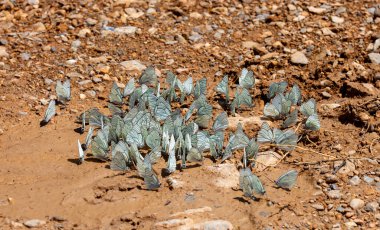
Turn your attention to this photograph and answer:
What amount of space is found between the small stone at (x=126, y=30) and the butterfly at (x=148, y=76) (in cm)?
75

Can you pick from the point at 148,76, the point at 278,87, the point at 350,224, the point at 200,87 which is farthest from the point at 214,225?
the point at 148,76

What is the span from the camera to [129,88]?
4.73 m

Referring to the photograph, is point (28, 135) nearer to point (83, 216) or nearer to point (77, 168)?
point (77, 168)

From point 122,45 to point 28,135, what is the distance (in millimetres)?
1339

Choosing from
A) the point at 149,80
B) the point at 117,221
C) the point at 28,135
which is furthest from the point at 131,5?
the point at 117,221

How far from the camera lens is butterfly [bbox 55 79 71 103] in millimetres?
4672

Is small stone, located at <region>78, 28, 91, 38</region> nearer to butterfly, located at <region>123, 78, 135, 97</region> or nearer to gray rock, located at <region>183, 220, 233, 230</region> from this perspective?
butterfly, located at <region>123, 78, 135, 97</region>

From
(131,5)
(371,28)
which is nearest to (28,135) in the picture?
(131,5)

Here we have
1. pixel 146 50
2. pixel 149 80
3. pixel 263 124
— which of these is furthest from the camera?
pixel 146 50

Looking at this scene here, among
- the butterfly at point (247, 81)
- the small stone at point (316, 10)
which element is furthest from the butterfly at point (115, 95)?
the small stone at point (316, 10)

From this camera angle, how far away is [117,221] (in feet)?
11.8

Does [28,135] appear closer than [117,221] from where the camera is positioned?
No

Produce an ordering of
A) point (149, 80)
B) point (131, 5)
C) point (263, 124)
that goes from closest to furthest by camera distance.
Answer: point (263, 124), point (149, 80), point (131, 5)

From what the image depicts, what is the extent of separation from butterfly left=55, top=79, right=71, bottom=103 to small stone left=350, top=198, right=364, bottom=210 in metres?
2.05
